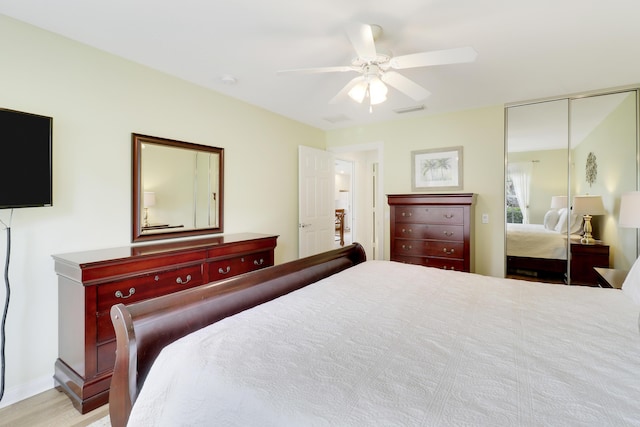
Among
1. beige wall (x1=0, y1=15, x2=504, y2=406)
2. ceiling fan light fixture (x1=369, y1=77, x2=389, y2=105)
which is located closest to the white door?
beige wall (x1=0, y1=15, x2=504, y2=406)

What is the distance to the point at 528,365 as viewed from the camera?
0.99 metres

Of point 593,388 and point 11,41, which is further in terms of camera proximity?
point 11,41

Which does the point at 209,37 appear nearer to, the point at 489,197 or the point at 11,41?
the point at 11,41

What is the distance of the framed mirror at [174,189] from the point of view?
2.63 metres

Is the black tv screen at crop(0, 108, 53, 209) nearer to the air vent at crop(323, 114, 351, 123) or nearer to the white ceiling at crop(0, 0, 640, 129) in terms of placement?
the white ceiling at crop(0, 0, 640, 129)

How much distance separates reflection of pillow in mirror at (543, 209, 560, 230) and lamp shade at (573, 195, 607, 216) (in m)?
0.18

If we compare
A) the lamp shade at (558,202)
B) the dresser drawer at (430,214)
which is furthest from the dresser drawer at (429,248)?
the lamp shade at (558,202)

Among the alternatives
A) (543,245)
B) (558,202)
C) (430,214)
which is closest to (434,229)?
(430,214)

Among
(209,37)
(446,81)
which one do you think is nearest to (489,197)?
(446,81)

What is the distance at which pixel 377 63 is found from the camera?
209 cm

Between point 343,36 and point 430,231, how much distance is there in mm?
2381

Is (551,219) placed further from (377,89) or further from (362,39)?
→ (362,39)

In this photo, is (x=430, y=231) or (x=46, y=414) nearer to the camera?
(x=46, y=414)

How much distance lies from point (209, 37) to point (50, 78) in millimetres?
1145
